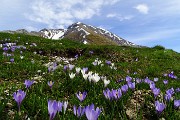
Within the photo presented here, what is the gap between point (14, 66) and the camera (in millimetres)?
10734

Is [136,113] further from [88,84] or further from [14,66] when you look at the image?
[14,66]

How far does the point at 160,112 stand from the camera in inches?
181

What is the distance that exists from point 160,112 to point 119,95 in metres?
0.65

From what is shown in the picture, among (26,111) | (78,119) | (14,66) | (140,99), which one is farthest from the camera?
(14,66)

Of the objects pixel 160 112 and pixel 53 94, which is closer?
pixel 160 112

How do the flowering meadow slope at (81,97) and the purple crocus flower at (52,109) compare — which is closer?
the purple crocus flower at (52,109)

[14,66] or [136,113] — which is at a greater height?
[14,66]

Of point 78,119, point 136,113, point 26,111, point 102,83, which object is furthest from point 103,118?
point 102,83

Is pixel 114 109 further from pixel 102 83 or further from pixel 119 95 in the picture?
pixel 102 83

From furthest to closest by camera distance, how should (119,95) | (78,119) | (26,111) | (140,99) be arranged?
(140,99) < (119,95) < (26,111) < (78,119)

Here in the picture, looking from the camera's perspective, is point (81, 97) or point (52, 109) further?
point (81, 97)

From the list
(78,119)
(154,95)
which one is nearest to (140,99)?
(154,95)

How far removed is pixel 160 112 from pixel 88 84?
225 cm

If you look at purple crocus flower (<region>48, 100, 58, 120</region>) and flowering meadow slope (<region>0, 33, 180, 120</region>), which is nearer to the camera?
purple crocus flower (<region>48, 100, 58, 120</region>)
